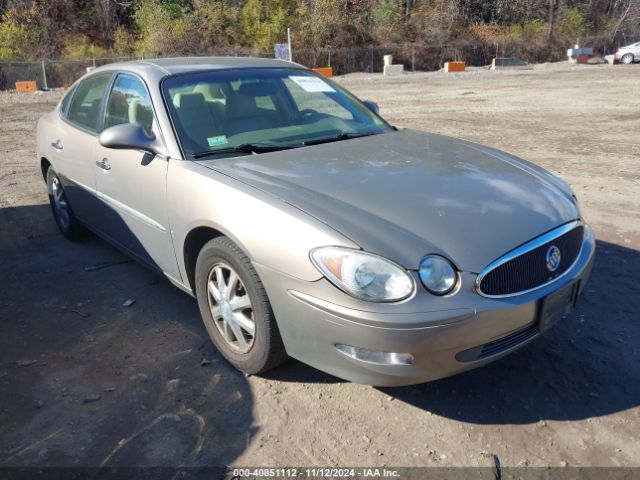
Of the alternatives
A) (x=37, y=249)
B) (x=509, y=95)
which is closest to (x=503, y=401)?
(x=37, y=249)

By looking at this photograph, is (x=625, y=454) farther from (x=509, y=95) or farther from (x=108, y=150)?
(x=509, y=95)

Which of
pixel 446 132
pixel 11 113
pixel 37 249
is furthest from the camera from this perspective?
pixel 11 113

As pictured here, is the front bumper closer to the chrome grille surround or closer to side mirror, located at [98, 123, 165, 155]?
the chrome grille surround

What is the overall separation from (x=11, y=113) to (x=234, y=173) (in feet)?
55.9

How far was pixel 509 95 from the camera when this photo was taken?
58.6 feet

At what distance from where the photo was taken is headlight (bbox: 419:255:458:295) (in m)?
2.39

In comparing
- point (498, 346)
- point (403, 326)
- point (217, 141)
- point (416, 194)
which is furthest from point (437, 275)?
point (217, 141)

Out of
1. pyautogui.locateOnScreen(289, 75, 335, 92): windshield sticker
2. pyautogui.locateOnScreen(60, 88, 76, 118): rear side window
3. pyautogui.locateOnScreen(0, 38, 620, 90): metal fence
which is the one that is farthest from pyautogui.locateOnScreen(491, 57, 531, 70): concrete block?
pyautogui.locateOnScreen(60, 88, 76, 118): rear side window

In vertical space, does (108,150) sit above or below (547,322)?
above

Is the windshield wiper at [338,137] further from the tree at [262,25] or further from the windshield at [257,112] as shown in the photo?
the tree at [262,25]

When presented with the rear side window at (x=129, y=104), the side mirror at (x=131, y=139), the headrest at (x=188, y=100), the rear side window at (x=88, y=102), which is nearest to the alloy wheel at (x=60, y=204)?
the rear side window at (x=88, y=102)

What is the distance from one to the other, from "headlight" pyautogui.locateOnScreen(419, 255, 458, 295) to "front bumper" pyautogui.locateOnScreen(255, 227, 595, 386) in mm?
40

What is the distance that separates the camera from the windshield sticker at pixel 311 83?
4.26m

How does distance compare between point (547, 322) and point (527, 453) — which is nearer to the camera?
point (527, 453)
